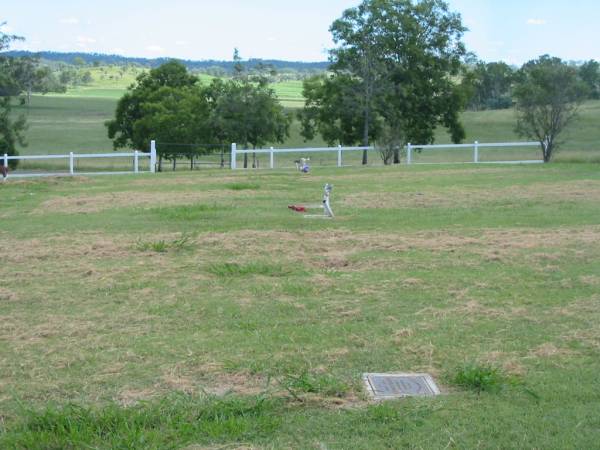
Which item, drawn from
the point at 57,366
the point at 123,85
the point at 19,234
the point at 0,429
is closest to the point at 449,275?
the point at 57,366

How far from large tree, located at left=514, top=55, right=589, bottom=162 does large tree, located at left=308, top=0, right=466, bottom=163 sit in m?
7.07

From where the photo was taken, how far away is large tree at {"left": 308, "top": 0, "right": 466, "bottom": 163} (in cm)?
4150

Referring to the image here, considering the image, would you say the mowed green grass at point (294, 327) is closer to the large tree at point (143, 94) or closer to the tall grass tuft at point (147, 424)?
the tall grass tuft at point (147, 424)

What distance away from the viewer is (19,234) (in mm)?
13367

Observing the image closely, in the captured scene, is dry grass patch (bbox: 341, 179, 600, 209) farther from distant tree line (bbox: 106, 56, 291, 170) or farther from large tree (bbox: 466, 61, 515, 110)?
large tree (bbox: 466, 61, 515, 110)

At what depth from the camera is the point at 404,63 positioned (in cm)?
4362

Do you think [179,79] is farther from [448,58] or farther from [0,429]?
[0,429]

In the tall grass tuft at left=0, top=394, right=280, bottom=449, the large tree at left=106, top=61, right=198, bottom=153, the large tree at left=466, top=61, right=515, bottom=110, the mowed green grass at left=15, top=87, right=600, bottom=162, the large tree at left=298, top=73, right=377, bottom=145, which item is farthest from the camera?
the large tree at left=466, top=61, right=515, bottom=110

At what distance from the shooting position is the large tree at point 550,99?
35.0 meters

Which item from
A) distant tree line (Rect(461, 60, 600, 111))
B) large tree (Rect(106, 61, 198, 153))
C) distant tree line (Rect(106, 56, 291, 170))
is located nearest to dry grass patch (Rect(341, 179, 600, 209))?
distant tree line (Rect(106, 56, 291, 170))

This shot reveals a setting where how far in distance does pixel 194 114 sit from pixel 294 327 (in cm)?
3999

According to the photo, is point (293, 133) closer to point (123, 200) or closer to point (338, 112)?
point (338, 112)

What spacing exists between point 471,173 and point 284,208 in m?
10.9

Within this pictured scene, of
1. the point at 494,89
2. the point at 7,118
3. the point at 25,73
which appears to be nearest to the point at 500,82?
the point at 494,89
